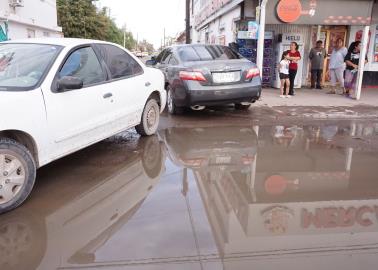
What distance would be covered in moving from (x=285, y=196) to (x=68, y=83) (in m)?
2.71

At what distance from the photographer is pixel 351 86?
41.1 feet

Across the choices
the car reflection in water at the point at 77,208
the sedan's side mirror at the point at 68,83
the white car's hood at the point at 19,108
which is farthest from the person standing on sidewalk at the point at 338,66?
the white car's hood at the point at 19,108

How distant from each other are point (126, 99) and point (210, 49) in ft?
12.2

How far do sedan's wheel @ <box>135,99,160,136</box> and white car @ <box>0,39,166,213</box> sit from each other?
28cm

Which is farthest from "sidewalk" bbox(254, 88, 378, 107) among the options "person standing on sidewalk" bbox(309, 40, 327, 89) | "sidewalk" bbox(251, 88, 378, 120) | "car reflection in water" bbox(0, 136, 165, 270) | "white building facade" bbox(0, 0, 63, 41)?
"white building facade" bbox(0, 0, 63, 41)

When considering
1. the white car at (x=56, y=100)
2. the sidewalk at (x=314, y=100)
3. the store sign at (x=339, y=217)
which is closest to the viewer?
the store sign at (x=339, y=217)

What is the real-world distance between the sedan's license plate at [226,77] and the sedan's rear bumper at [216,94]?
0.12m

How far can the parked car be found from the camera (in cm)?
813

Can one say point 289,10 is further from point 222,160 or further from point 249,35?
point 222,160

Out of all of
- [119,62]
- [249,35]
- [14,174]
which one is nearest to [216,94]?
[119,62]

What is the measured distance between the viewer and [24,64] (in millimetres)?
4809

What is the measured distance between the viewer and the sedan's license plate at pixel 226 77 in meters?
8.17

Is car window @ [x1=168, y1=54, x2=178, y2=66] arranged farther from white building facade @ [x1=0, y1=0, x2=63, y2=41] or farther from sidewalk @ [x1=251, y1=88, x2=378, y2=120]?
white building facade @ [x1=0, y1=0, x2=63, y2=41]

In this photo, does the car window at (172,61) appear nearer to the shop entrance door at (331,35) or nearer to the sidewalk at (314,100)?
the sidewalk at (314,100)
